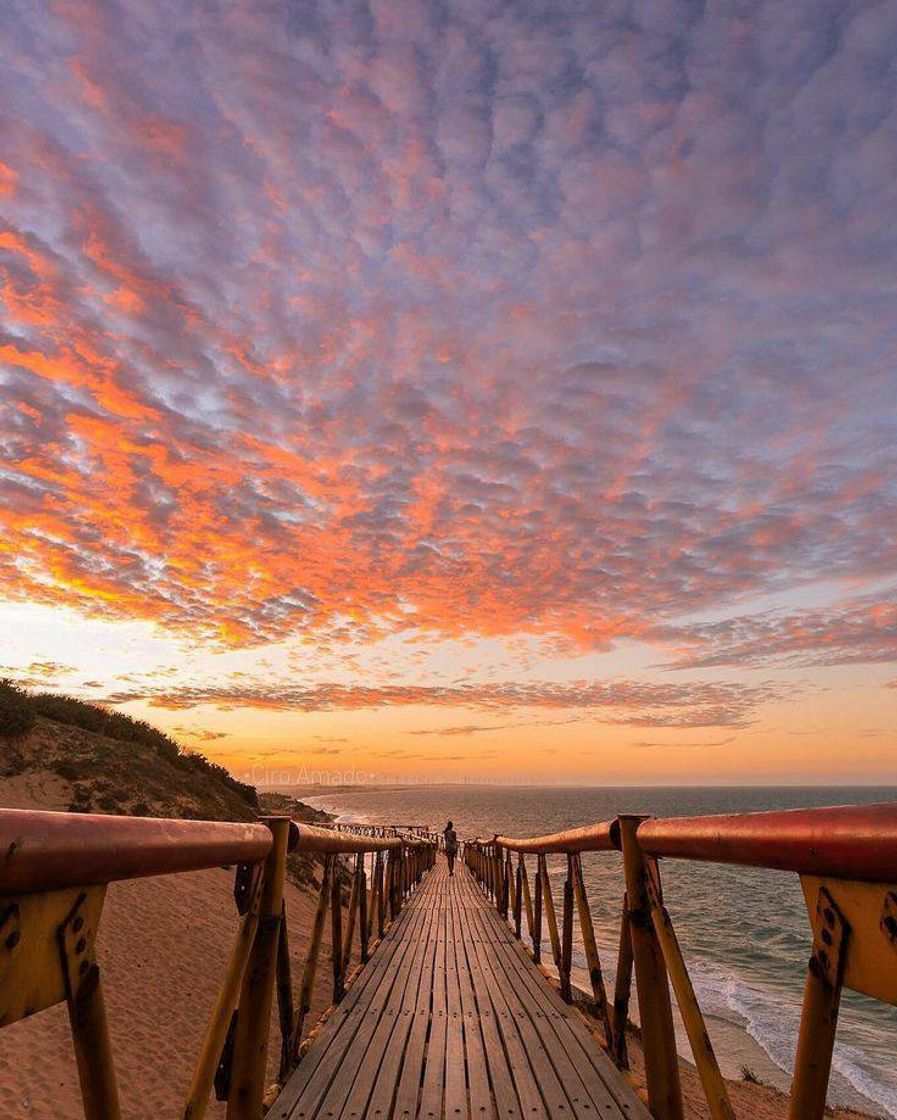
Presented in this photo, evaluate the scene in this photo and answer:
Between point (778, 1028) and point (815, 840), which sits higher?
point (815, 840)

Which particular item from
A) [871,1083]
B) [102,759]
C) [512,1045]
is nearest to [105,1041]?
[512,1045]

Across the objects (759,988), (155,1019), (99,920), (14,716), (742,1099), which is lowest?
(759,988)

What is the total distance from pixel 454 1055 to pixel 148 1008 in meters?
6.20

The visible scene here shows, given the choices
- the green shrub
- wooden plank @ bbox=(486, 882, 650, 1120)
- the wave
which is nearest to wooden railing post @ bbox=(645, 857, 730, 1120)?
wooden plank @ bbox=(486, 882, 650, 1120)

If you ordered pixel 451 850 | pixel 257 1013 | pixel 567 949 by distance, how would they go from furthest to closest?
1. pixel 451 850
2. pixel 567 949
3. pixel 257 1013

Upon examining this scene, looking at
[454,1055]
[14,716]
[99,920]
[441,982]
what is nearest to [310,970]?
[454,1055]

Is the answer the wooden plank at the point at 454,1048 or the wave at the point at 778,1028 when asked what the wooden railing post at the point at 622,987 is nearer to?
the wooden plank at the point at 454,1048

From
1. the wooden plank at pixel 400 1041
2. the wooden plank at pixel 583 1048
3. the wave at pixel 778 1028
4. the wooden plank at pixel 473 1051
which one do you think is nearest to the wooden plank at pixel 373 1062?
the wooden plank at pixel 400 1041

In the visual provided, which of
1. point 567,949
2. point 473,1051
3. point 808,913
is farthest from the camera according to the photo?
point 567,949

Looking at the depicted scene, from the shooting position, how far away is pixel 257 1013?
9.59ft

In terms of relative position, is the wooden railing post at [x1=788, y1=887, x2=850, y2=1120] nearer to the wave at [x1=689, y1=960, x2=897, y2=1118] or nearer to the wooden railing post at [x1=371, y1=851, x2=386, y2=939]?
the wooden railing post at [x1=371, y1=851, x2=386, y2=939]

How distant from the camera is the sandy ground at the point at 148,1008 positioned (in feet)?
21.2

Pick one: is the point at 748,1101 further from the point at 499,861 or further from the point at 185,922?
the point at 185,922

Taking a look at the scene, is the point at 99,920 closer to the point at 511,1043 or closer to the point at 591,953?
the point at 591,953
